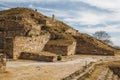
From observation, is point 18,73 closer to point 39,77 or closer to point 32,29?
point 39,77

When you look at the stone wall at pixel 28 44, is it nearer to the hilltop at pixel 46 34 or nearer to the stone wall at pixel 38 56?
the hilltop at pixel 46 34

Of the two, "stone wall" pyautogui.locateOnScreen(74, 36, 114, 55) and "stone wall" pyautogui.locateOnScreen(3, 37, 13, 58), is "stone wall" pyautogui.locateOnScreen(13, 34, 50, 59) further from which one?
"stone wall" pyautogui.locateOnScreen(74, 36, 114, 55)

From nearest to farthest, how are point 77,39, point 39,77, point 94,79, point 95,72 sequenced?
point 39,77 < point 94,79 < point 95,72 < point 77,39

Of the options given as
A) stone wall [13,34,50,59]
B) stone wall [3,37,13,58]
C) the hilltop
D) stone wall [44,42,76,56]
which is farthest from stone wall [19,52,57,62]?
stone wall [44,42,76,56]

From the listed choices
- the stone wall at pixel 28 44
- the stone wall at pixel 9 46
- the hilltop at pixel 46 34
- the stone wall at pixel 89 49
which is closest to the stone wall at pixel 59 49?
the hilltop at pixel 46 34

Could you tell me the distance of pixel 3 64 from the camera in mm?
21141

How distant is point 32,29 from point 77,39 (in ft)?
30.2

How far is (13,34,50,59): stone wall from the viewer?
32.0 meters

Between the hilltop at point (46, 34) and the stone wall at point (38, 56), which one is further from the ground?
the hilltop at point (46, 34)

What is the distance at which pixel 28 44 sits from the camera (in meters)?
35.2

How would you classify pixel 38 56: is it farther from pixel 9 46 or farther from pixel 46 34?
pixel 46 34

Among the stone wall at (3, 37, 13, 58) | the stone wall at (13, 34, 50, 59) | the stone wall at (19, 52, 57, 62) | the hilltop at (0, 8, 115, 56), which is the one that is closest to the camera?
the stone wall at (3, 37, 13, 58)

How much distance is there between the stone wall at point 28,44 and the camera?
32031 millimetres

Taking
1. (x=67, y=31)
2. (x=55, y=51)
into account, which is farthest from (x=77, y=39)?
(x=55, y=51)
